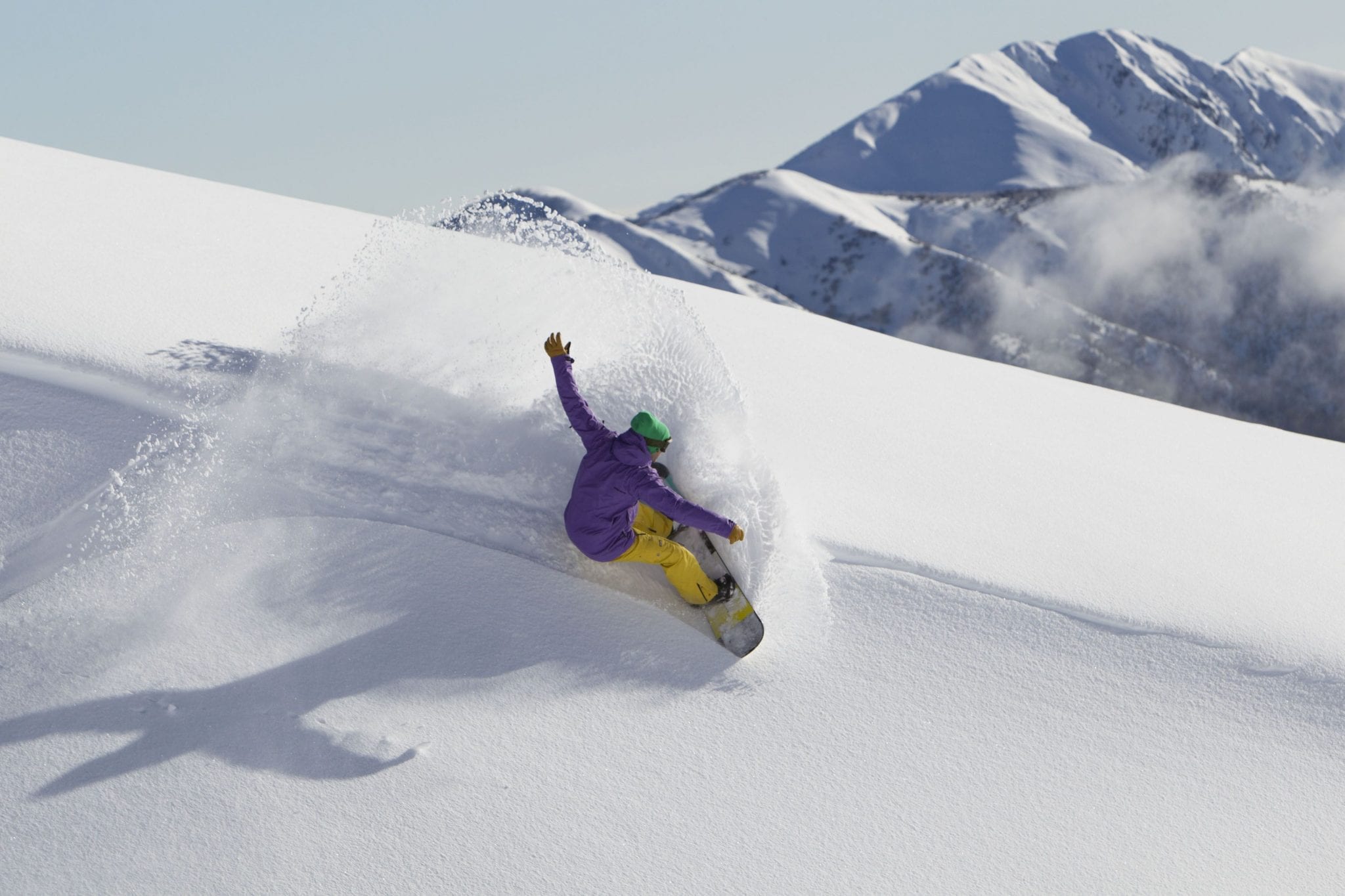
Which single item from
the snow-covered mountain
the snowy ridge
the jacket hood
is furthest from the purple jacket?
the snowy ridge

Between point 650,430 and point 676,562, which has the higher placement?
point 650,430

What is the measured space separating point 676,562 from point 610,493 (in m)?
0.49

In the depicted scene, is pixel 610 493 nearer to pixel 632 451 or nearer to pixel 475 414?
pixel 632 451

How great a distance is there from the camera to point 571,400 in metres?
5.04

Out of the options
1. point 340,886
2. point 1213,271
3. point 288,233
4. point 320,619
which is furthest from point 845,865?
point 1213,271

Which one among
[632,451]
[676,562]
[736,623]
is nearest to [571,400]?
[632,451]

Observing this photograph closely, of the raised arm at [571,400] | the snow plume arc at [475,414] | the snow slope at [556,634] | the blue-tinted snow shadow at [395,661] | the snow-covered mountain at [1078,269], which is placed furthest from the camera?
the snow-covered mountain at [1078,269]

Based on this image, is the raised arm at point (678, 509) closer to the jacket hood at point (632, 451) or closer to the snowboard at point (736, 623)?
the jacket hood at point (632, 451)

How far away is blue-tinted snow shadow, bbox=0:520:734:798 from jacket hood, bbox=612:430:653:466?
79 cm

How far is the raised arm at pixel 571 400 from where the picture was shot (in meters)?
4.96

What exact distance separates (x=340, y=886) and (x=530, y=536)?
2071 mm

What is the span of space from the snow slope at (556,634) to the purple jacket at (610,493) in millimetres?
389

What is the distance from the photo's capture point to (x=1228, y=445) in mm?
9297

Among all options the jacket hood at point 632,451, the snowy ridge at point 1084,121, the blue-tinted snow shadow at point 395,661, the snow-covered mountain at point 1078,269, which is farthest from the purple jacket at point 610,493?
the snowy ridge at point 1084,121
